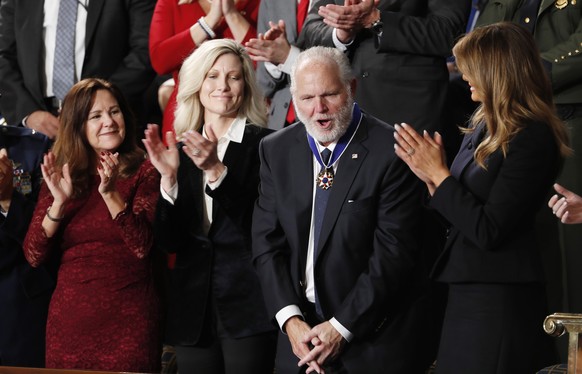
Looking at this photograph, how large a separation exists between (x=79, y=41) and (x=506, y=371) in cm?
317

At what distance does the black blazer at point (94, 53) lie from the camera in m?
5.44

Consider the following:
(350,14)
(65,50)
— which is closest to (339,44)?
(350,14)

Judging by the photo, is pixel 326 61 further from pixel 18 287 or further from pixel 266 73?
pixel 18 287

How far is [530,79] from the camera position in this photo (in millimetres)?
3447

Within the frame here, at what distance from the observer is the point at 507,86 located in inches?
135

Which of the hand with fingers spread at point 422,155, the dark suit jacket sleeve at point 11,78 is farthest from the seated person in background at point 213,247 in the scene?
the dark suit jacket sleeve at point 11,78

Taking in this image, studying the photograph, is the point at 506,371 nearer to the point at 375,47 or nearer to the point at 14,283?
the point at 375,47

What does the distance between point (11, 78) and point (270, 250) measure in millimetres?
2412

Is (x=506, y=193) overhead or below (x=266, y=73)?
below

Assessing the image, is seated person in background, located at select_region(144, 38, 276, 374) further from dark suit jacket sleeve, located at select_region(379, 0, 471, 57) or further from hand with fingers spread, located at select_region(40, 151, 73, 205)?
dark suit jacket sleeve, located at select_region(379, 0, 471, 57)

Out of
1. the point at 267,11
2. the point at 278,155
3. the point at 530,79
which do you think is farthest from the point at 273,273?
the point at 267,11

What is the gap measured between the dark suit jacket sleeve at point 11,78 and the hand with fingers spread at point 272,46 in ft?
4.74

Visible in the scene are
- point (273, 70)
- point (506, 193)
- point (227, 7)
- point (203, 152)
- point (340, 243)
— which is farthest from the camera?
point (227, 7)

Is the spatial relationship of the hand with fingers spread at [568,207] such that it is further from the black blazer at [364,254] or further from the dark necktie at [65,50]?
the dark necktie at [65,50]
